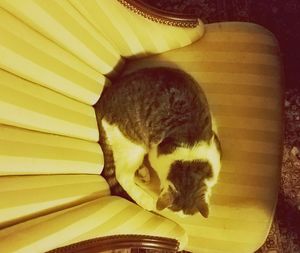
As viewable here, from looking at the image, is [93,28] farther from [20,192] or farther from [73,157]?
[20,192]

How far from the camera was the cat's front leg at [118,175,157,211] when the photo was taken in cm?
128

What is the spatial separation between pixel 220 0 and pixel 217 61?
56 cm

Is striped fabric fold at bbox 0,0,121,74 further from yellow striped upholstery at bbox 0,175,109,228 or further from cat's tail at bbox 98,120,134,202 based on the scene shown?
yellow striped upholstery at bbox 0,175,109,228

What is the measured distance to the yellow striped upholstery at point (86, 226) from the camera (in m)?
0.94

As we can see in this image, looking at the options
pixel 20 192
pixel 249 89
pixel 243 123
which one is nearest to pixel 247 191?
pixel 243 123

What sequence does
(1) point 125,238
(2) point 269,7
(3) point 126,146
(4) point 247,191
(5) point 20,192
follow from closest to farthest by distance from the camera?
(5) point 20,192, (1) point 125,238, (4) point 247,191, (3) point 126,146, (2) point 269,7

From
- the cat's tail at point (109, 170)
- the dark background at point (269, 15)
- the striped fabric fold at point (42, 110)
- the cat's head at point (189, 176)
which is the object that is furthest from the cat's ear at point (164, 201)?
the dark background at point (269, 15)

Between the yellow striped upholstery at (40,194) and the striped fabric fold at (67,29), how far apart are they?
332 millimetres

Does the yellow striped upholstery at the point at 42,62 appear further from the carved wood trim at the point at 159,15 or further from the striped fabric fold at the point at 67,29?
the carved wood trim at the point at 159,15

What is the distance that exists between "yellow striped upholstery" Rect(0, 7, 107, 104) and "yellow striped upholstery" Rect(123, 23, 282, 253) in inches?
8.6

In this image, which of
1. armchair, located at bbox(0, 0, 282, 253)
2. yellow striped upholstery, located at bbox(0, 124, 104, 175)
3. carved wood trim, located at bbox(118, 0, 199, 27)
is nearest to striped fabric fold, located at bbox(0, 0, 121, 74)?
armchair, located at bbox(0, 0, 282, 253)

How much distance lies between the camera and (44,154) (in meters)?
1.08

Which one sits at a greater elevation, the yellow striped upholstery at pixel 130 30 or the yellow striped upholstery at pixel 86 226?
the yellow striped upholstery at pixel 130 30

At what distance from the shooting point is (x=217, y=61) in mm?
1344
